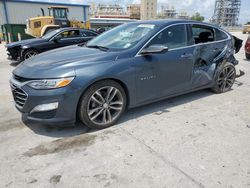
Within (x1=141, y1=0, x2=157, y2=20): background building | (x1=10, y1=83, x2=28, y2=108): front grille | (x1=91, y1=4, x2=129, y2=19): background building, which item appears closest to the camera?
(x1=10, y1=83, x2=28, y2=108): front grille

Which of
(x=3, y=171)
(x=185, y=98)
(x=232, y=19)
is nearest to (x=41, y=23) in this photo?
(x=185, y=98)

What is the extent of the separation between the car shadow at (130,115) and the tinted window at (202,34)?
3.76 feet

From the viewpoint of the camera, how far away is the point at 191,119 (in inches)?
146

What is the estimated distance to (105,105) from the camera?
3.37 metres

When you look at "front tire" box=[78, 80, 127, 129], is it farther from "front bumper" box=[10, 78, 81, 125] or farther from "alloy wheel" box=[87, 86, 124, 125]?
"front bumper" box=[10, 78, 81, 125]

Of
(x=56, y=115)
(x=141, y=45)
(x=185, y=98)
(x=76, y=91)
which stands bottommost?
(x=185, y=98)

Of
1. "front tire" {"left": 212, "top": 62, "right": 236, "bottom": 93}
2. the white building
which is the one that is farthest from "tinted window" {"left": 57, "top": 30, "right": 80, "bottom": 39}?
the white building

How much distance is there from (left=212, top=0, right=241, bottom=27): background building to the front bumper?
10714cm

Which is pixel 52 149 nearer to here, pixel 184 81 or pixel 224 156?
pixel 224 156

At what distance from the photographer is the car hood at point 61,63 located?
2969 mm

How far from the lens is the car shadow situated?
3314 mm

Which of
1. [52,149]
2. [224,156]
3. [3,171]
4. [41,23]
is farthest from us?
[41,23]

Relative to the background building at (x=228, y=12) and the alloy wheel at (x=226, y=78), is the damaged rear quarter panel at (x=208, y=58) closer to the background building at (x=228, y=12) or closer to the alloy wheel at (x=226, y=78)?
the alloy wheel at (x=226, y=78)

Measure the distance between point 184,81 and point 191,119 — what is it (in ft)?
2.58
